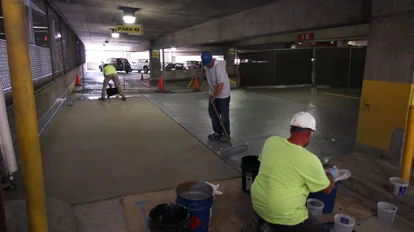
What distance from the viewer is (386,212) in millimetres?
2885

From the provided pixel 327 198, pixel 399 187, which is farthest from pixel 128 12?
pixel 399 187

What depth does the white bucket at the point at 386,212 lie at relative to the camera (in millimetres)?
2872

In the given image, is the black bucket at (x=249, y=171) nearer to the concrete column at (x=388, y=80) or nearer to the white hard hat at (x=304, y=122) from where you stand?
the white hard hat at (x=304, y=122)

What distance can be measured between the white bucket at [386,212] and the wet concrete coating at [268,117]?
1824 mm

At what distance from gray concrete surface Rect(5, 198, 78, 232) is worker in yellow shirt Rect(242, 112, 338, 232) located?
167 cm

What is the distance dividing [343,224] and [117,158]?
3.35 meters

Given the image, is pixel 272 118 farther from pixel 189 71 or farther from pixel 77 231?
pixel 189 71

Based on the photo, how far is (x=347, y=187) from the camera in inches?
145

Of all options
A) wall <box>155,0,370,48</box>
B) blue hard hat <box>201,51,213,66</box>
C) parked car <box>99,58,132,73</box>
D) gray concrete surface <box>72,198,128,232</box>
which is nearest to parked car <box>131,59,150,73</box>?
parked car <box>99,58,132,73</box>

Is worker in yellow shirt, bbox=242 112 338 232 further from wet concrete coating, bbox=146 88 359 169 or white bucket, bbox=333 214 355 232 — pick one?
wet concrete coating, bbox=146 88 359 169

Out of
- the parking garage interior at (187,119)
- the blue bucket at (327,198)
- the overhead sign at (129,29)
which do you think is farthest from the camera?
the overhead sign at (129,29)

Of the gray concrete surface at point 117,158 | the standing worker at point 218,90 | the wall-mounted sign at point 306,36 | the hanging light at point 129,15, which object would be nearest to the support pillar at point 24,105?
the gray concrete surface at point 117,158

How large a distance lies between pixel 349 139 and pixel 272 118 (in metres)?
2.19

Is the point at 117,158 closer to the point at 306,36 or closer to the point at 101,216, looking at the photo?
the point at 101,216
